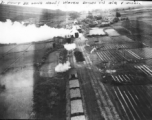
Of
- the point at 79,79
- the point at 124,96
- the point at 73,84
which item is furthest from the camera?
the point at 79,79

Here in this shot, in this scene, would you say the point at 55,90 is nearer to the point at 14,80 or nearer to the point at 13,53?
the point at 14,80

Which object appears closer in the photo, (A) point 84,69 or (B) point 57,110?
(B) point 57,110

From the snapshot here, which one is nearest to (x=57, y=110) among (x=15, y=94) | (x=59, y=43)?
(x=15, y=94)

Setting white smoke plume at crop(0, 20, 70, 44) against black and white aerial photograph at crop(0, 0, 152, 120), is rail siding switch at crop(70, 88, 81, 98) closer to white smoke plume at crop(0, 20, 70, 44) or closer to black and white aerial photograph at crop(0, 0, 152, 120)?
black and white aerial photograph at crop(0, 0, 152, 120)

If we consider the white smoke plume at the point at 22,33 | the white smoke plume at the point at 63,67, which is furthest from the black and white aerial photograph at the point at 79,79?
the white smoke plume at the point at 22,33

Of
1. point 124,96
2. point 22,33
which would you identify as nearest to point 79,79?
point 124,96

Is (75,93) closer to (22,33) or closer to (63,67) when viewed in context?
(63,67)

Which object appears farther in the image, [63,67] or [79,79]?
[63,67]

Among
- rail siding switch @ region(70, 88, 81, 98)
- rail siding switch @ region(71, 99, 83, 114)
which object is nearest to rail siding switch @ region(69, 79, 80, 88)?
rail siding switch @ region(70, 88, 81, 98)
